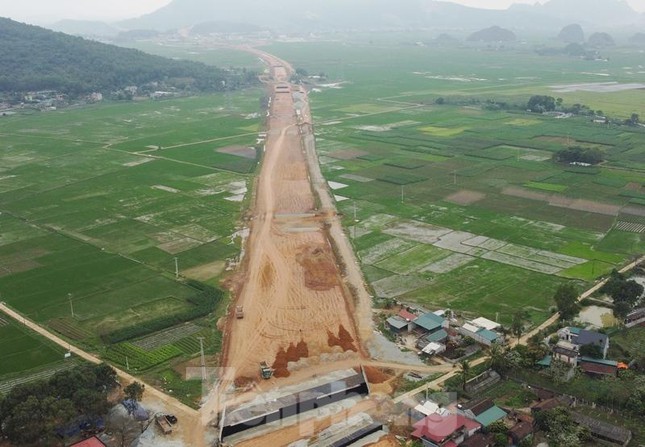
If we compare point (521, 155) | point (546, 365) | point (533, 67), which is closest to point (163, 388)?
point (546, 365)

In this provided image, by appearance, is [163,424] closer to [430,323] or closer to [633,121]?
[430,323]

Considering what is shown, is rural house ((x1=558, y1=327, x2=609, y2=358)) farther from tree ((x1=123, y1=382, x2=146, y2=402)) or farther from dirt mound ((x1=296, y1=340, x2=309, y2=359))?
tree ((x1=123, y1=382, x2=146, y2=402))

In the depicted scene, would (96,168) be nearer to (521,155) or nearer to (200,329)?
(200,329)

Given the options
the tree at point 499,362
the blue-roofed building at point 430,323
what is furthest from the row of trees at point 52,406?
the tree at point 499,362

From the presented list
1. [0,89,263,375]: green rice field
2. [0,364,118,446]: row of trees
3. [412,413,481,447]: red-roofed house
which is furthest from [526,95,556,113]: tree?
[0,364,118,446]: row of trees

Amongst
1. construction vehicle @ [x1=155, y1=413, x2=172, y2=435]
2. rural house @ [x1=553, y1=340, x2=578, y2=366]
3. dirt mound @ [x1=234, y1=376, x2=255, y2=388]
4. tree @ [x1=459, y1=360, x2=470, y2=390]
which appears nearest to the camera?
construction vehicle @ [x1=155, y1=413, x2=172, y2=435]

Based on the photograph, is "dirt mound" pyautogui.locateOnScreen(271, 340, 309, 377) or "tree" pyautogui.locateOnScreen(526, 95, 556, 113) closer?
"dirt mound" pyautogui.locateOnScreen(271, 340, 309, 377)
